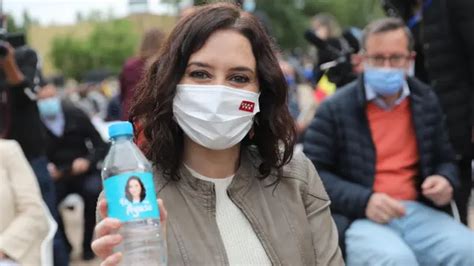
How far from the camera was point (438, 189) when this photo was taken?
3.12 metres

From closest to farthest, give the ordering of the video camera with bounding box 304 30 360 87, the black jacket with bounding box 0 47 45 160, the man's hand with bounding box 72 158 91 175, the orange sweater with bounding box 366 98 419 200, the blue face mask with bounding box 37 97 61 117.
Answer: the orange sweater with bounding box 366 98 419 200
the black jacket with bounding box 0 47 45 160
the video camera with bounding box 304 30 360 87
the man's hand with bounding box 72 158 91 175
the blue face mask with bounding box 37 97 61 117

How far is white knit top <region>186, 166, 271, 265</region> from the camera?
2070 millimetres

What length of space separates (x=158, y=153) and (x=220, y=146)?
0.65 ft

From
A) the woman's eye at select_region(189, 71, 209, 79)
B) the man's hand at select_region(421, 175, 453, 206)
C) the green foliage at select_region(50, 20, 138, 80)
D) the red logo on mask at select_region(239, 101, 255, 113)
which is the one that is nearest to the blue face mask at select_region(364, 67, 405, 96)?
the man's hand at select_region(421, 175, 453, 206)

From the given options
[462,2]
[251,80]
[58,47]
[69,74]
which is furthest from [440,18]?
[58,47]

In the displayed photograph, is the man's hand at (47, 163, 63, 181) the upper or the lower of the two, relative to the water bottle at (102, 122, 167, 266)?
lower

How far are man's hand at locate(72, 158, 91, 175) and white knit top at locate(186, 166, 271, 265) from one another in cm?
443

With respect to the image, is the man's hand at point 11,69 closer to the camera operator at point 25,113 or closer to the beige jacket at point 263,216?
the camera operator at point 25,113

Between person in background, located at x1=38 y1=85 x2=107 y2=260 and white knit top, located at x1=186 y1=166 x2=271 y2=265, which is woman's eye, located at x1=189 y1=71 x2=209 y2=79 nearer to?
white knit top, located at x1=186 y1=166 x2=271 y2=265

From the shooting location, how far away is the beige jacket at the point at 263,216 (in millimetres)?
2029

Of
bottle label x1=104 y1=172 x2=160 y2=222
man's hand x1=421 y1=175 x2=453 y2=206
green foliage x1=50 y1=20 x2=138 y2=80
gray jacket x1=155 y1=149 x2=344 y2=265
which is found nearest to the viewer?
bottle label x1=104 y1=172 x2=160 y2=222

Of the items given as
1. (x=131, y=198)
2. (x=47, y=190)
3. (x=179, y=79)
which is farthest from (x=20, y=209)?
(x=131, y=198)

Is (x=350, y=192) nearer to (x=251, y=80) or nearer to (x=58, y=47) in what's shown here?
(x=251, y=80)

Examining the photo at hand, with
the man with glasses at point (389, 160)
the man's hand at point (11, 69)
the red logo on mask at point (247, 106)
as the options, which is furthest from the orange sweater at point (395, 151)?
the man's hand at point (11, 69)
